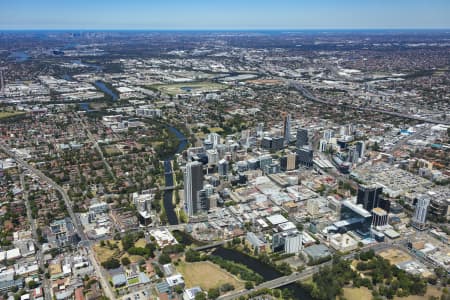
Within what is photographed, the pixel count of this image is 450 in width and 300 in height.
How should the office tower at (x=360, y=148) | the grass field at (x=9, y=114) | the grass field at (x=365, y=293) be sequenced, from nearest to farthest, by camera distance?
the grass field at (x=365, y=293) < the office tower at (x=360, y=148) < the grass field at (x=9, y=114)

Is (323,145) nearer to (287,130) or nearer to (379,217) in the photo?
(287,130)

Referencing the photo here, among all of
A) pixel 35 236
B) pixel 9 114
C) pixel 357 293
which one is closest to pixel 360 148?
pixel 357 293

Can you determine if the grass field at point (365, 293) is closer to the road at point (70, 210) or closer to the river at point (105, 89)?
the road at point (70, 210)

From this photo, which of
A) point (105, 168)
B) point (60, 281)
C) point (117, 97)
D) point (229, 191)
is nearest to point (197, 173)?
point (229, 191)

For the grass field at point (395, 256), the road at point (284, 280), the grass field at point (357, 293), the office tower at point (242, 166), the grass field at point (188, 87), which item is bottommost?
the grass field at point (357, 293)

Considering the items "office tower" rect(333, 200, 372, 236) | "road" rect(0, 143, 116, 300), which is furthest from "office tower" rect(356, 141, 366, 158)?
"road" rect(0, 143, 116, 300)

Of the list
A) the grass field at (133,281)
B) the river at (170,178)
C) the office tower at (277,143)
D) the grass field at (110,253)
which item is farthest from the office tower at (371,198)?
the grass field at (133,281)

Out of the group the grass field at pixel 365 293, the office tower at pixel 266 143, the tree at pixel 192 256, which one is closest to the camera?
the grass field at pixel 365 293

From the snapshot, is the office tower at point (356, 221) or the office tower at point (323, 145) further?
the office tower at point (323, 145)
